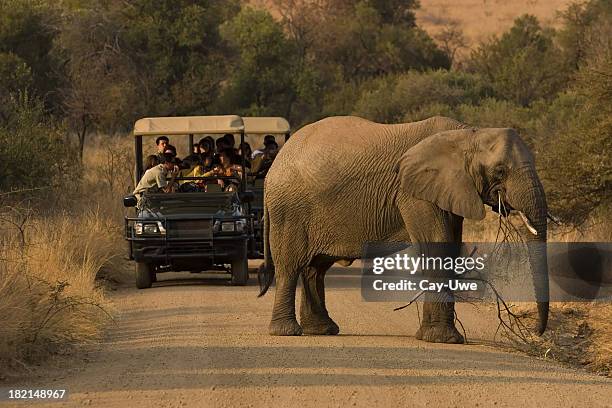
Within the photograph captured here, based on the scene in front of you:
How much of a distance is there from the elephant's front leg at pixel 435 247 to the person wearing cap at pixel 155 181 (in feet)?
21.5

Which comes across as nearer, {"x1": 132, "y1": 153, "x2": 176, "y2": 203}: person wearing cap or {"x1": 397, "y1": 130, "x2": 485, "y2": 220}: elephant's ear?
{"x1": 397, "y1": 130, "x2": 485, "y2": 220}: elephant's ear

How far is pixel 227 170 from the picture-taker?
18.8 metres

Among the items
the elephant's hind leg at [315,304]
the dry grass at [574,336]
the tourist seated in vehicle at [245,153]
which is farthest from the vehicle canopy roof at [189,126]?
the elephant's hind leg at [315,304]

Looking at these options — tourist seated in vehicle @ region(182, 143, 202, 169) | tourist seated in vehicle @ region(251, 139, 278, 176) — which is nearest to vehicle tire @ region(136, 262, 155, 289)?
tourist seated in vehicle @ region(182, 143, 202, 169)

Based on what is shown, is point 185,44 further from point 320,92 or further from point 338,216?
point 338,216

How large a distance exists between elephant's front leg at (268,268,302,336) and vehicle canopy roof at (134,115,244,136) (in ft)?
19.4

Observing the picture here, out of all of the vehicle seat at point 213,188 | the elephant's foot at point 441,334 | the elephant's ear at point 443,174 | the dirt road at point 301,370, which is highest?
the elephant's ear at point 443,174

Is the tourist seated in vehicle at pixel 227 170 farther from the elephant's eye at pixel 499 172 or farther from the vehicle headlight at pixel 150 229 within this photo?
the elephant's eye at pixel 499 172

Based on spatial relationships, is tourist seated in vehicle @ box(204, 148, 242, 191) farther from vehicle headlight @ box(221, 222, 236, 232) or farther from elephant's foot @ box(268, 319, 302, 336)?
elephant's foot @ box(268, 319, 302, 336)

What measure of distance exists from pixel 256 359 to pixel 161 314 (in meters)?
3.67

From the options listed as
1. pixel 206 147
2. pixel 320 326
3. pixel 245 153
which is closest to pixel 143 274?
pixel 206 147

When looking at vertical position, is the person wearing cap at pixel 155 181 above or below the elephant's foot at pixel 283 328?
above

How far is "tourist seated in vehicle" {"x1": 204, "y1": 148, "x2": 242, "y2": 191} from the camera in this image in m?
18.6

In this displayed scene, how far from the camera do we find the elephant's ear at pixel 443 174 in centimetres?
1173
